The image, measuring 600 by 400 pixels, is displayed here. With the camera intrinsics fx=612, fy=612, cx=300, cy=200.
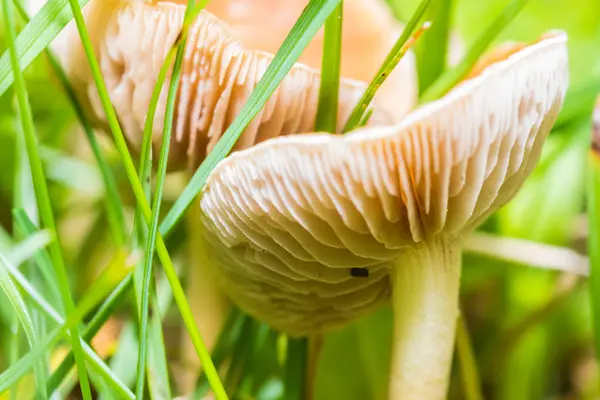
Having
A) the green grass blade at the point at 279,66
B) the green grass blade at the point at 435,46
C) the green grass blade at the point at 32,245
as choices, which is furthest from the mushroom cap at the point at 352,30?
the green grass blade at the point at 32,245

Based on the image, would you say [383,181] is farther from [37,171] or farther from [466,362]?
[466,362]

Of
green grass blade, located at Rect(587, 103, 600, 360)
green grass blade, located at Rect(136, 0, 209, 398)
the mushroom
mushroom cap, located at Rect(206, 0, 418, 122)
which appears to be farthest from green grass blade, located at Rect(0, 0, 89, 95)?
green grass blade, located at Rect(587, 103, 600, 360)

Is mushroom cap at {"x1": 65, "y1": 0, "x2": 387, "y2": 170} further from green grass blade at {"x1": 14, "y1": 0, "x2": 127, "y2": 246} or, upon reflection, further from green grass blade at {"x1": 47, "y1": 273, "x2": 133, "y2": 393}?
green grass blade at {"x1": 47, "y1": 273, "x2": 133, "y2": 393}

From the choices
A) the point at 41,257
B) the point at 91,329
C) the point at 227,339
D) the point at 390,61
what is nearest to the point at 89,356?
the point at 91,329

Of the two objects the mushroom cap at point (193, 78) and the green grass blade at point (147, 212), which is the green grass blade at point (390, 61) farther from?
the green grass blade at point (147, 212)

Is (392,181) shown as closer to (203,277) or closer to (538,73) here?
(538,73)

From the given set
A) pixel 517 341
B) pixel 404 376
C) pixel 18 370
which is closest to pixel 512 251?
pixel 517 341
